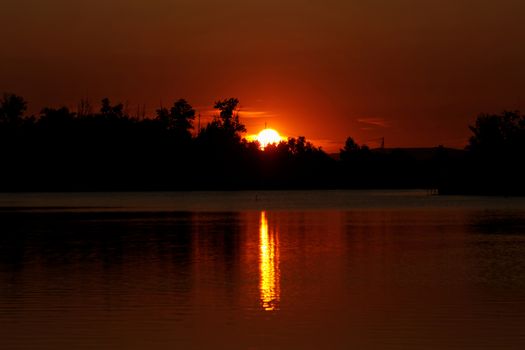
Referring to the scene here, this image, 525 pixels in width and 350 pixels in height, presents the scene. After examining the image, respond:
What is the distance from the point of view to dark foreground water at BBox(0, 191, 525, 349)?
63.2 feet

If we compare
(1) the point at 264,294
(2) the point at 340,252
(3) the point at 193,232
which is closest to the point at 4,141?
A: (3) the point at 193,232

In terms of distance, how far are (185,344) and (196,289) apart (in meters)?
8.26

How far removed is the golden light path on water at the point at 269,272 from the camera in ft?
81.0

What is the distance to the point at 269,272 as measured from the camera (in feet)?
105

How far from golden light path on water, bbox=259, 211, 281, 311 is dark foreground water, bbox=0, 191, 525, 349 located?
50 millimetres

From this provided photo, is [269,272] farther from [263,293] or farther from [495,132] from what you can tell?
[495,132]

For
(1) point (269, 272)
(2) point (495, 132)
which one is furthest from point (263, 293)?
(2) point (495, 132)

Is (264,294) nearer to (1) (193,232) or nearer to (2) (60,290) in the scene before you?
(2) (60,290)

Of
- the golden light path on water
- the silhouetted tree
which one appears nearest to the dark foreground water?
the golden light path on water

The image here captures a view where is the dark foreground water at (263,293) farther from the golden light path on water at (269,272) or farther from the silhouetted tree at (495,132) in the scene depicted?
the silhouetted tree at (495,132)

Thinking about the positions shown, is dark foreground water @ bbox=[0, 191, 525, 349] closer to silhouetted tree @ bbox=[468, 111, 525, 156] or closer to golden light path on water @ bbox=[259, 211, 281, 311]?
golden light path on water @ bbox=[259, 211, 281, 311]

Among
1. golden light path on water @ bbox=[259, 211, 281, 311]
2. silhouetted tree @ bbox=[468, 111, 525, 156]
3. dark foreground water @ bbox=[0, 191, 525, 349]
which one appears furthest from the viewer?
silhouetted tree @ bbox=[468, 111, 525, 156]

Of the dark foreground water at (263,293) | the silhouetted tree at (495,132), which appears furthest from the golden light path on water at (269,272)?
the silhouetted tree at (495,132)

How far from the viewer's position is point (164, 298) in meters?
25.0
